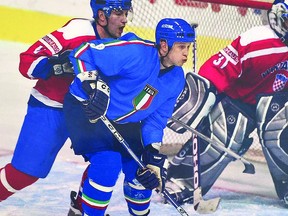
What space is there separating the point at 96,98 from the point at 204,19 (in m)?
1.13

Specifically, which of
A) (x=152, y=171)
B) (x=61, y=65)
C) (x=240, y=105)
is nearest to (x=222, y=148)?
(x=240, y=105)

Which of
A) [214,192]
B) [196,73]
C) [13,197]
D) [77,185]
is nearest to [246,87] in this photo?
[196,73]

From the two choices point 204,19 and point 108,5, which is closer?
point 108,5

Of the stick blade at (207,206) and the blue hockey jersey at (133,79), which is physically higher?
the blue hockey jersey at (133,79)

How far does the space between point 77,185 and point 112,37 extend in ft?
2.69

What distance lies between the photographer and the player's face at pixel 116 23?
329 centimetres

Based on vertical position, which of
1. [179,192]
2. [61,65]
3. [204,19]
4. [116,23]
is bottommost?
[179,192]

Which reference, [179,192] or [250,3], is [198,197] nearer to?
[179,192]

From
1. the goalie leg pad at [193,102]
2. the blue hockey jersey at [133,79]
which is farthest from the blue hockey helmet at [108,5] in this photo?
the goalie leg pad at [193,102]

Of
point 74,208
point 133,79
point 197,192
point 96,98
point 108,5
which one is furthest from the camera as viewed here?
point 197,192

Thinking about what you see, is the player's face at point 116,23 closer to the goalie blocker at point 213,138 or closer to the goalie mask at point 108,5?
the goalie mask at point 108,5

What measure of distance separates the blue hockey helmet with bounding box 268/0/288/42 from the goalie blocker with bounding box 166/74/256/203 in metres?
0.39

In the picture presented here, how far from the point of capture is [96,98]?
301 centimetres

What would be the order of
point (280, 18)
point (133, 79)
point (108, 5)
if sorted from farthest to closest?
1. point (280, 18)
2. point (108, 5)
3. point (133, 79)
